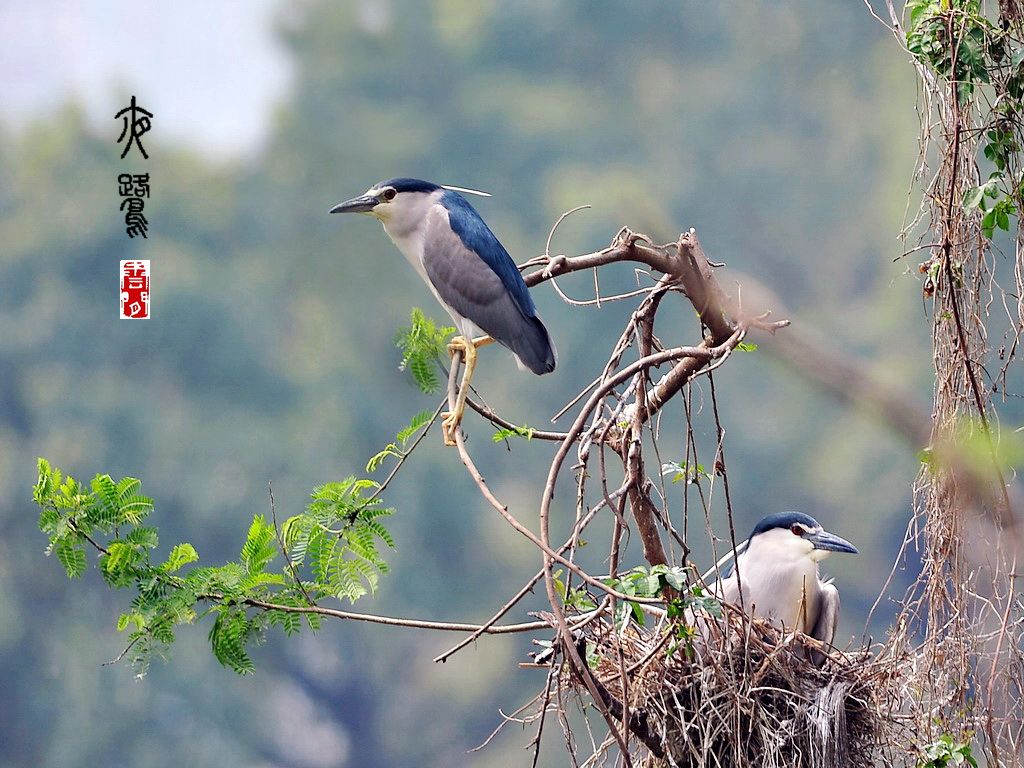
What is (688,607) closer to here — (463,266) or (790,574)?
(790,574)

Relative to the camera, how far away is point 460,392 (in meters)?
1.64

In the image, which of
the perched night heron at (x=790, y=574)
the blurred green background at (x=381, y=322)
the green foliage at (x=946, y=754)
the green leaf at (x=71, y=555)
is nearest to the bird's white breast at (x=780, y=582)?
the perched night heron at (x=790, y=574)

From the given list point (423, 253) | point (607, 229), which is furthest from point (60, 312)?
point (423, 253)

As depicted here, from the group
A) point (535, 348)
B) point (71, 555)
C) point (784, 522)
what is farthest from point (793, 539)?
point (71, 555)

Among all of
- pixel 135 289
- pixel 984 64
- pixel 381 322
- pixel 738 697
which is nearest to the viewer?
pixel 738 697

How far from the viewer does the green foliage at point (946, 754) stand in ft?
5.00

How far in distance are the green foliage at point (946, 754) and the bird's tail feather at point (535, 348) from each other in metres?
0.76

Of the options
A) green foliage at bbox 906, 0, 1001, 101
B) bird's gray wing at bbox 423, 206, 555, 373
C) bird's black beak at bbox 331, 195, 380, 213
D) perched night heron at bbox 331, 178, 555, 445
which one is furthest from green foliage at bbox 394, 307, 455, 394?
green foliage at bbox 906, 0, 1001, 101

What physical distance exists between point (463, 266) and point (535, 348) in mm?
176

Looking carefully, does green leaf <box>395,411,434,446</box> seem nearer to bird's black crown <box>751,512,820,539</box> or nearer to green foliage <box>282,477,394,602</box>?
green foliage <box>282,477,394,602</box>

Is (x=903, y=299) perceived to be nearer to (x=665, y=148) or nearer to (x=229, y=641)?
(x=665, y=148)

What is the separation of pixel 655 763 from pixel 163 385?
26.1 feet

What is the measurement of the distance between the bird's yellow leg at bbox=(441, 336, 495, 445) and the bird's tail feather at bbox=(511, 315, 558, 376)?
0.06 meters

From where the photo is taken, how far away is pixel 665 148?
1177cm
